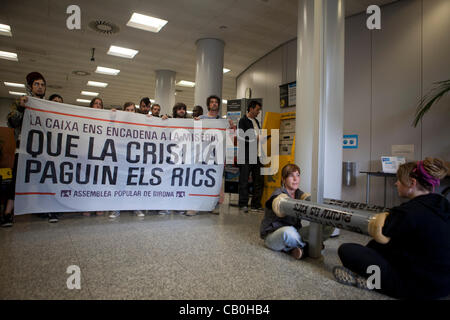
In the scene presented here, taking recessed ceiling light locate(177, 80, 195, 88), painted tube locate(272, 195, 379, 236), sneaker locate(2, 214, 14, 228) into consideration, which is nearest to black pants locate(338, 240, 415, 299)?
painted tube locate(272, 195, 379, 236)

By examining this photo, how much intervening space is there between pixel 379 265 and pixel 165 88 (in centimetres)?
899

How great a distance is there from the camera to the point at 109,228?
3.07 metres

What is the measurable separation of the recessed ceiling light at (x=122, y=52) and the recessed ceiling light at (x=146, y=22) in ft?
5.23

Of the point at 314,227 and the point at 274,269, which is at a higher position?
the point at 314,227

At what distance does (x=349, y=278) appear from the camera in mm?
1803

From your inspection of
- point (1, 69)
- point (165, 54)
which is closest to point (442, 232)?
point (165, 54)

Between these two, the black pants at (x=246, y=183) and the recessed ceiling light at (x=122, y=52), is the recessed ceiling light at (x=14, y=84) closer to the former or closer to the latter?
the recessed ceiling light at (x=122, y=52)

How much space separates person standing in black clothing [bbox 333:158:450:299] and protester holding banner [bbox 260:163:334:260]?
639 mm

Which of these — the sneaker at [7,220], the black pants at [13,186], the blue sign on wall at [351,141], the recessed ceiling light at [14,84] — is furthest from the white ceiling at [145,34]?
the sneaker at [7,220]

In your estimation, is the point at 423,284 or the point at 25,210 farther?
the point at 25,210

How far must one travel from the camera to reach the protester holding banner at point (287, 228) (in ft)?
7.53

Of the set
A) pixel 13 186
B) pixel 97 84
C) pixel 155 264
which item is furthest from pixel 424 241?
pixel 97 84
